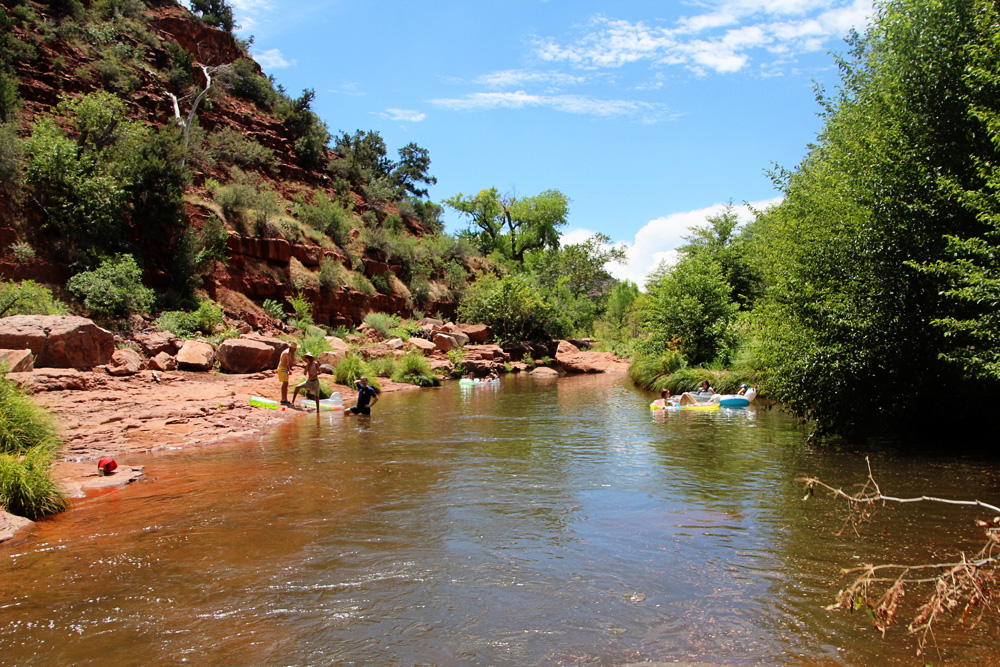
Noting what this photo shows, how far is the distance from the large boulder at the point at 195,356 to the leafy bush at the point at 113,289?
7.19 ft

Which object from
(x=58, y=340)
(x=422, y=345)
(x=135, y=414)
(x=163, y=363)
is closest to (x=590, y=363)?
(x=422, y=345)

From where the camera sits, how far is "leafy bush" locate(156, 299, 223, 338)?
19.7m

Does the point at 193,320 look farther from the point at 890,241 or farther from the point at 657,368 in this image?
the point at 890,241

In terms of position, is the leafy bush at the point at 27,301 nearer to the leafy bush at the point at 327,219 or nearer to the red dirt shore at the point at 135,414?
the red dirt shore at the point at 135,414

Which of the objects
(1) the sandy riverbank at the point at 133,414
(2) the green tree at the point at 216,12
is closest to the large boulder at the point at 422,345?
(1) the sandy riverbank at the point at 133,414

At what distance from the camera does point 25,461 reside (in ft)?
24.3

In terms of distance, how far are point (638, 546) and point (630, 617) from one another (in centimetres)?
161

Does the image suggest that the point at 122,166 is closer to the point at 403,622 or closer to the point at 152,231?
the point at 152,231

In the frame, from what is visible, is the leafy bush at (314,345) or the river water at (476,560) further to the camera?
the leafy bush at (314,345)

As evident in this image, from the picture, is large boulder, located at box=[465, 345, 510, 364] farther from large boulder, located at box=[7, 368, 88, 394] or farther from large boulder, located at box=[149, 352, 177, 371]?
large boulder, located at box=[7, 368, 88, 394]

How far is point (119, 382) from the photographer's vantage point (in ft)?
48.5

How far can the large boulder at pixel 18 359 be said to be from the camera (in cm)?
1234

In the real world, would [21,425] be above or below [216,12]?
below

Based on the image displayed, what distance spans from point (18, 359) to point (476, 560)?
39.0ft
